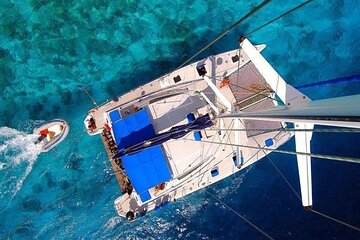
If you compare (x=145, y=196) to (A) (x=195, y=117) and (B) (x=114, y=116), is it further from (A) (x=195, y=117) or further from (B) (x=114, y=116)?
(A) (x=195, y=117)

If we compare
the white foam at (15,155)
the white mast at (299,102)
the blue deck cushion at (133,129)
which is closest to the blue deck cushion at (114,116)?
the blue deck cushion at (133,129)

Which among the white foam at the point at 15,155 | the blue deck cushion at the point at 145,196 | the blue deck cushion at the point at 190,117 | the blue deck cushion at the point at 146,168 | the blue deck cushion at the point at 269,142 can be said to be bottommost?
the blue deck cushion at the point at 145,196

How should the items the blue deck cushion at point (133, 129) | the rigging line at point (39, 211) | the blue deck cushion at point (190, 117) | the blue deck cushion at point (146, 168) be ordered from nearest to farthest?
the blue deck cushion at point (146, 168)
the blue deck cushion at point (133, 129)
the blue deck cushion at point (190, 117)
the rigging line at point (39, 211)

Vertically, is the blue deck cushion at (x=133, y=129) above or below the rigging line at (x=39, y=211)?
above

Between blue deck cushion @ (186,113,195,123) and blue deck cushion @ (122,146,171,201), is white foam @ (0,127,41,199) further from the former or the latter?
blue deck cushion @ (186,113,195,123)

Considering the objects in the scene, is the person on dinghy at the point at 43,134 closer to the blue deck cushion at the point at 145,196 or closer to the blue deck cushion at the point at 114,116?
the blue deck cushion at the point at 114,116

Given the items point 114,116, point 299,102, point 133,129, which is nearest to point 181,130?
point 133,129
